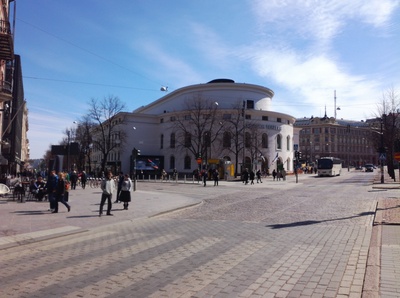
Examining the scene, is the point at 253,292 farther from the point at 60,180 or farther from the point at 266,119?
the point at 266,119

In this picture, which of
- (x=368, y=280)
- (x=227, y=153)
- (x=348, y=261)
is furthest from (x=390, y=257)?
(x=227, y=153)

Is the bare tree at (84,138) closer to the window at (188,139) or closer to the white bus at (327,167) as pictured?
the window at (188,139)

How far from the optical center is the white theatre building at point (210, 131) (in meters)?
69.8

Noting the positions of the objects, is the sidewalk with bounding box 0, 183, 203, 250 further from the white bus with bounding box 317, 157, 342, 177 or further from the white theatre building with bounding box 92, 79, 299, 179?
the white bus with bounding box 317, 157, 342, 177

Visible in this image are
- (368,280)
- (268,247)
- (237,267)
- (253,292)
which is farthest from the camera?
(268,247)

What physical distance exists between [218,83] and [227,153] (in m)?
15.0

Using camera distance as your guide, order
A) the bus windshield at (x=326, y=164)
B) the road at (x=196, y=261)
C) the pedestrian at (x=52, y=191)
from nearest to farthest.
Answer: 1. the road at (x=196, y=261)
2. the pedestrian at (x=52, y=191)
3. the bus windshield at (x=326, y=164)

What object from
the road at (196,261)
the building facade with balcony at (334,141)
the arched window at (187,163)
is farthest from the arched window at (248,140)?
the building facade with balcony at (334,141)

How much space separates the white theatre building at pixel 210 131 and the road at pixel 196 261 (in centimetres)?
5308

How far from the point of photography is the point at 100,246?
29.4 ft

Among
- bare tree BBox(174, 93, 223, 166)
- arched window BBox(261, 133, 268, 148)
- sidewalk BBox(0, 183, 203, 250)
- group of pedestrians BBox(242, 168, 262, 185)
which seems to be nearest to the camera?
sidewalk BBox(0, 183, 203, 250)

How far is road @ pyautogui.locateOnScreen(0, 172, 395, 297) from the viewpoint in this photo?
5551mm

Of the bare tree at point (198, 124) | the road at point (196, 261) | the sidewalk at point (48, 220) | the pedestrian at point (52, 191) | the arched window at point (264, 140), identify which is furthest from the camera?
the arched window at point (264, 140)

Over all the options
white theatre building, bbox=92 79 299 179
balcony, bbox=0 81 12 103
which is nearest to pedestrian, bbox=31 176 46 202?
balcony, bbox=0 81 12 103
